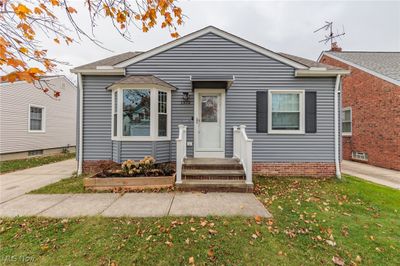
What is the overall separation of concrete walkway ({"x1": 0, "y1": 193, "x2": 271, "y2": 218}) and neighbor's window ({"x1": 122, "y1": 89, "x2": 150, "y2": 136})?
212 cm

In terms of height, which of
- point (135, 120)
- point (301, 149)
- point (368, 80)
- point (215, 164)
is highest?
point (368, 80)

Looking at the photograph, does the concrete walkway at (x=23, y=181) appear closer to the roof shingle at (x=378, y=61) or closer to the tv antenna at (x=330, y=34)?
the roof shingle at (x=378, y=61)

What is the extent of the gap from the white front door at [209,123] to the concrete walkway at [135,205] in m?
2.10

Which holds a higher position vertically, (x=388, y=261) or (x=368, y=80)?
(x=368, y=80)

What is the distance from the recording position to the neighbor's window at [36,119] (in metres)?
10.8

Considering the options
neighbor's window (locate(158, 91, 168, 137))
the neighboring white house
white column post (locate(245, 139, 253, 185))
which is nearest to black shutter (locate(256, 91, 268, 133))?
white column post (locate(245, 139, 253, 185))

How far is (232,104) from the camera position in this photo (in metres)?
6.46

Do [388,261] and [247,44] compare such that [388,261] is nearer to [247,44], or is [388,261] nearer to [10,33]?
[10,33]

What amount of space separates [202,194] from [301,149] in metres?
3.97

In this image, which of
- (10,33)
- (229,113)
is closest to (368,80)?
(229,113)

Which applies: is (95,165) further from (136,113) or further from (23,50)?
(23,50)

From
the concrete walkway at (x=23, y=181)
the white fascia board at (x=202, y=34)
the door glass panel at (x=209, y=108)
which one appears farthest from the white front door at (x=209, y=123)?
the concrete walkway at (x=23, y=181)

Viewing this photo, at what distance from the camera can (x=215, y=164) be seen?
5434 mm

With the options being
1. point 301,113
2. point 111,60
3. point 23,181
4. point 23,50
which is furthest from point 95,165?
point 301,113
